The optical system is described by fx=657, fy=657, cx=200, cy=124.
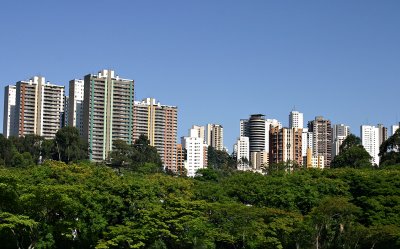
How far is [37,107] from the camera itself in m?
80.9

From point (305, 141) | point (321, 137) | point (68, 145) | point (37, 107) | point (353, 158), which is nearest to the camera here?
point (353, 158)

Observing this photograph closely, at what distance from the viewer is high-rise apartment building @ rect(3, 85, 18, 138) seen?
8469 centimetres

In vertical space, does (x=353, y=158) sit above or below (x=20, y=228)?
above

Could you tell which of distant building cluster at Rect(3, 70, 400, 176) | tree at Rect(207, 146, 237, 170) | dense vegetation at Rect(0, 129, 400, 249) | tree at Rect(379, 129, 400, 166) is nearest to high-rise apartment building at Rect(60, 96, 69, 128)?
distant building cluster at Rect(3, 70, 400, 176)

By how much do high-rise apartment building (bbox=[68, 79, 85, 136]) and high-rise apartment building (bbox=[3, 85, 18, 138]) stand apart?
8.07 meters

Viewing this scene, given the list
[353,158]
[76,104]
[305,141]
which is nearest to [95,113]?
[76,104]

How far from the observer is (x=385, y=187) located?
94.9 ft

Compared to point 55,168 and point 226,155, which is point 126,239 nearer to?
point 55,168

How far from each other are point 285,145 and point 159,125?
57.6ft

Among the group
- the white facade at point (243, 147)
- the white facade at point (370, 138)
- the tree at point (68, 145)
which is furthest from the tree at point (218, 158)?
the tree at point (68, 145)

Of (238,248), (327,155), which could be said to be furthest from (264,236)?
(327,155)

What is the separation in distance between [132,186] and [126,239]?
114 inches

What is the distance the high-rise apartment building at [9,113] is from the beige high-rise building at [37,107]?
2415 millimetres

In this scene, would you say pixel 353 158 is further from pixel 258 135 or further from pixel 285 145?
pixel 258 135
